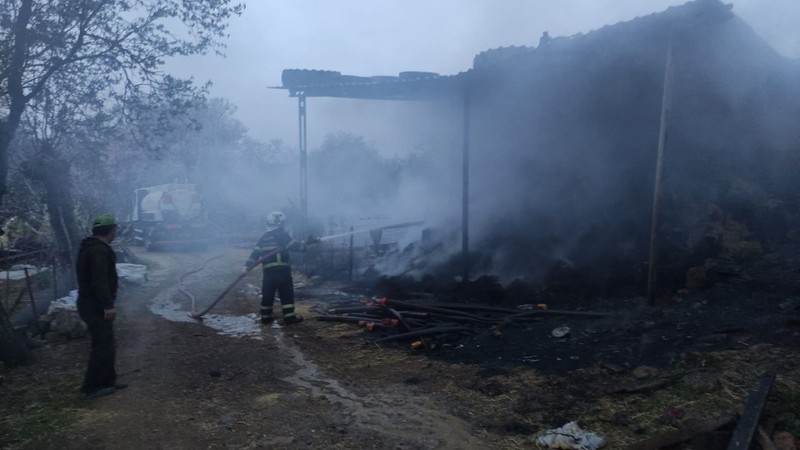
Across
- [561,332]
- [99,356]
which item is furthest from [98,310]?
[561,332]

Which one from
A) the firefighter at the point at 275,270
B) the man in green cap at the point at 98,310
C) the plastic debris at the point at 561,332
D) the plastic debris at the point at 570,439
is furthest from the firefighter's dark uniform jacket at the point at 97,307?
the plastic debris at the point at 561,332

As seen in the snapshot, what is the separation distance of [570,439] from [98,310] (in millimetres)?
4578

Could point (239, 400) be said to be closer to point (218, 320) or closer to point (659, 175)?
point (218, 320)

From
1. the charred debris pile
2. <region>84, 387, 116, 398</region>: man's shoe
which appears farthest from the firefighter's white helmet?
<region>84, 387, 116, 398</region>: man's shoe

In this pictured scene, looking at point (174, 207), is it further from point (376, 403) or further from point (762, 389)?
point (762, 389)

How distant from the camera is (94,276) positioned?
5.76m

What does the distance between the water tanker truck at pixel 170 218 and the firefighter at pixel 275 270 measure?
14073 mm

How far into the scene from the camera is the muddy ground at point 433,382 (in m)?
4.67

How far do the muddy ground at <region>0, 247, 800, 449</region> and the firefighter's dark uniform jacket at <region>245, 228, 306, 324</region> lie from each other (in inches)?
20.8

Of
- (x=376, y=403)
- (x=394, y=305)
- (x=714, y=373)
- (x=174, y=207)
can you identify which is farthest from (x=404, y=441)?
(x=174, y=207)

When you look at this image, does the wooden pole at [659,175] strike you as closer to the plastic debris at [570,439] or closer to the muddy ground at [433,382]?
the muddy ground at [433,382]

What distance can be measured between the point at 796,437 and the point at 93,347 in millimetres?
5937

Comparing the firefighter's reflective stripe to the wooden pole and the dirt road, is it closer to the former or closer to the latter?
the dirt road

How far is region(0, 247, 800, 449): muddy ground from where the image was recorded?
15.3ft
